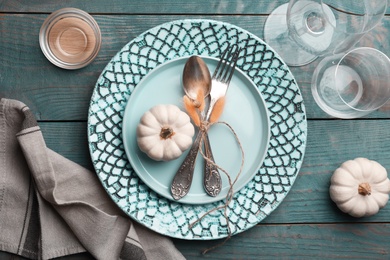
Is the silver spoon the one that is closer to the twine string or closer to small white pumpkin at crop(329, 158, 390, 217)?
the twine string

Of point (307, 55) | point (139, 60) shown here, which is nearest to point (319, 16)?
point (307, 55)

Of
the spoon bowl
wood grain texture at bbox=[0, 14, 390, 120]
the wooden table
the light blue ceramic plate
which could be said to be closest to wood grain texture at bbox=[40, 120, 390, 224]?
the wooden table

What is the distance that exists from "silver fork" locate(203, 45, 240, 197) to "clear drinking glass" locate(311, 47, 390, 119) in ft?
0.54

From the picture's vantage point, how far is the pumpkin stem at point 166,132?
2.35 feet

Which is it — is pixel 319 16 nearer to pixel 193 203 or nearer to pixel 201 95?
pixel 201 95

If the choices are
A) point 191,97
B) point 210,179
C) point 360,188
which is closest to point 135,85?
point 191,97

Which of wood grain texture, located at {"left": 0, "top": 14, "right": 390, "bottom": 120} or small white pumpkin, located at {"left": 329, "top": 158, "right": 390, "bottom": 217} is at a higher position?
wood grain texture, located at {"left": 0, "top": 14, "right": 390, "bottom": 120}

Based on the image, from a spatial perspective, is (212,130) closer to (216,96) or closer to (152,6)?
(216,96)

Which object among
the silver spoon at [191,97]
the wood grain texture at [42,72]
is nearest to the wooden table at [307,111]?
the wood grain texture at [42,72]

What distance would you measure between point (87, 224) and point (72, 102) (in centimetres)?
21

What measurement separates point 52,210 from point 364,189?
0.53 meters

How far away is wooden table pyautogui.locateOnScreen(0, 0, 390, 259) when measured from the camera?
799 millimetres

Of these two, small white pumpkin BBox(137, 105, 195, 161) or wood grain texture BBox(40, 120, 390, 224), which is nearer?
small white pumpkin BBox(137, 105, 195, 161)

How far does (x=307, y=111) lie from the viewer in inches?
33.0
